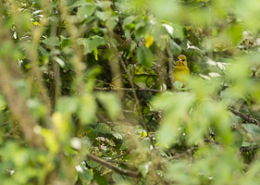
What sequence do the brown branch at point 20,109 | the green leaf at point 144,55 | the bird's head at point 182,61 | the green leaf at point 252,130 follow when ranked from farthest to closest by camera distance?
the bird's head at point 182,61 < the green leaf at point 144,55 < the green leaf at point 252,130 < the brown branch at point 20,109

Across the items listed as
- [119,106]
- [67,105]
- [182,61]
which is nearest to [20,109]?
[67,105]

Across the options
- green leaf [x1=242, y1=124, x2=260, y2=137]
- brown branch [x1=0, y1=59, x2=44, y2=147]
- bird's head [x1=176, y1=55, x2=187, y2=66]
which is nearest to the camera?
brown branch [x1=0, y1=59, x2=44, y2=147]

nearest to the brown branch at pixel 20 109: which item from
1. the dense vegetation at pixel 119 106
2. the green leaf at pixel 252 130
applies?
the dense vegetation at pixel 119 106

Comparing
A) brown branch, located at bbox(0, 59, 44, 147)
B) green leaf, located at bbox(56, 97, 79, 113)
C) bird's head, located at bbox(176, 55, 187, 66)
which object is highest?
brown branch, located at bbox(0, 59, 44, 147)

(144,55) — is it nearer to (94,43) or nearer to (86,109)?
(94,43)

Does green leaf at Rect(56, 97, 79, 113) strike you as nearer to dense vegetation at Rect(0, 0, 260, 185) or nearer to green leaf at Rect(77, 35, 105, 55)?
dense vegetation at Rect(0, 0, 260, 185)

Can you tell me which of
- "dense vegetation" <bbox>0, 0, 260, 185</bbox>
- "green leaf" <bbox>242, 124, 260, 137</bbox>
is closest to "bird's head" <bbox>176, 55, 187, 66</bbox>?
"dense vegetation" <bbox>0, 0, 260, 185</bbox>

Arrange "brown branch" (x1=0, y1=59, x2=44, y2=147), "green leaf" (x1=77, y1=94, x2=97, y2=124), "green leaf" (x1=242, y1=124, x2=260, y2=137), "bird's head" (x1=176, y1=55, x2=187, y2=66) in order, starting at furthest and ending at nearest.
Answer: "bird's head" (x1=176, y1=55, x2=187, y2=66) → "green leaf" (x1=242, y1=124, x2=260, y2=137) → "green leaf" (x1=77, y1=94, x2=97, y2=124) → "brown branch" (x1=0, y1=59, x2=44, y2=147)

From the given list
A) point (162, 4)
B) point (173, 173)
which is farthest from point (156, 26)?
point (173, 173)

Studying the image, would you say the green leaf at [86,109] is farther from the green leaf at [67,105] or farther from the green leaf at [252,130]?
the green leaf at [252,130]

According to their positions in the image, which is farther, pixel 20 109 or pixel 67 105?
pixel 67 105

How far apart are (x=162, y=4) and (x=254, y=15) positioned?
10.3 inches

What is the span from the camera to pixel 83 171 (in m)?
1.54

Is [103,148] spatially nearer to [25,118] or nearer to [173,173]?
[173,173]
